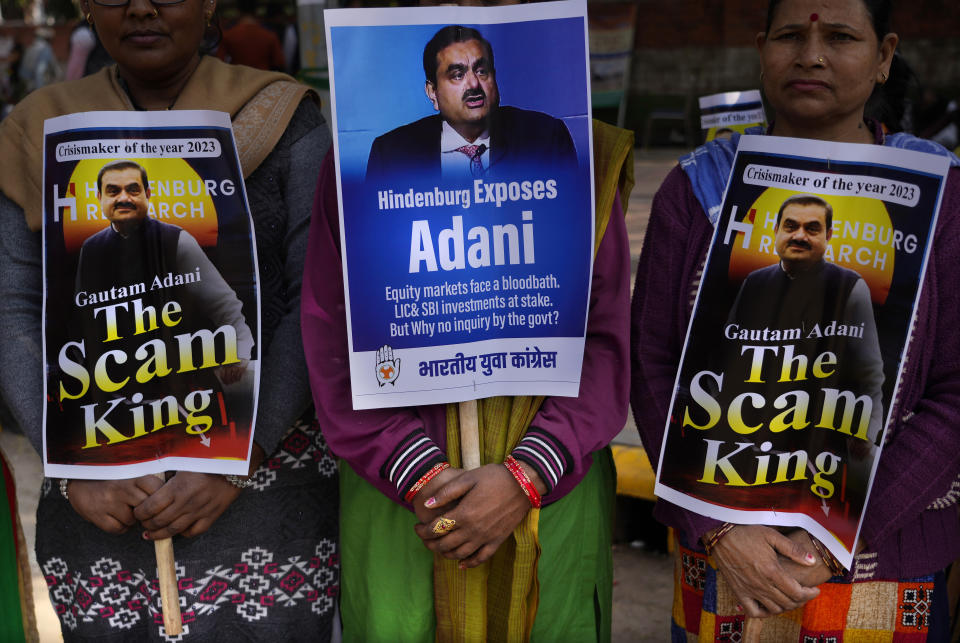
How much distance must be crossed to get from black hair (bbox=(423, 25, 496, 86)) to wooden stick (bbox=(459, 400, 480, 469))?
62 centimetres

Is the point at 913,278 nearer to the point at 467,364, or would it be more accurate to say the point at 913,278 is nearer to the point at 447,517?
the point at 467,364

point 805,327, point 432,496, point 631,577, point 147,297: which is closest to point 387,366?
point 432,496

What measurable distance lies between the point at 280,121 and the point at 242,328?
45cm

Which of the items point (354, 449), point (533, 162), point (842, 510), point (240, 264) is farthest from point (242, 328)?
point (842, 510)

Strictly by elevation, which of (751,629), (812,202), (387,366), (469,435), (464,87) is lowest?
(751,629)

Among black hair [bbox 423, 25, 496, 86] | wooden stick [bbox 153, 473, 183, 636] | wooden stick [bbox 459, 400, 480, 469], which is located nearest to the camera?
black hair [bbox 423, 25, 496, 86]

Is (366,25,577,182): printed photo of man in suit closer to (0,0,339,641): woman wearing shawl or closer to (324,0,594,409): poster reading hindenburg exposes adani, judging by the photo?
(324,0,594,409): poster reading hindenburg exposes adani

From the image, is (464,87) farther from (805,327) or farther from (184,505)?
(184,505)

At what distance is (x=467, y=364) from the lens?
67.6 inches

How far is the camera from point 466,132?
1.68m

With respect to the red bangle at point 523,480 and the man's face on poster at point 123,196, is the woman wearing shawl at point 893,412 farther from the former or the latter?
the man's face on poster at point 123,196

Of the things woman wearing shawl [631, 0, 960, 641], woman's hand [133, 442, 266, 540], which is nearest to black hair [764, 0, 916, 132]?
woman wearing shawl [631, 0, 960, 641]

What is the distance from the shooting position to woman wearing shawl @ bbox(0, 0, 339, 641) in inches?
74.0

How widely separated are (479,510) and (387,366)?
0.31m
